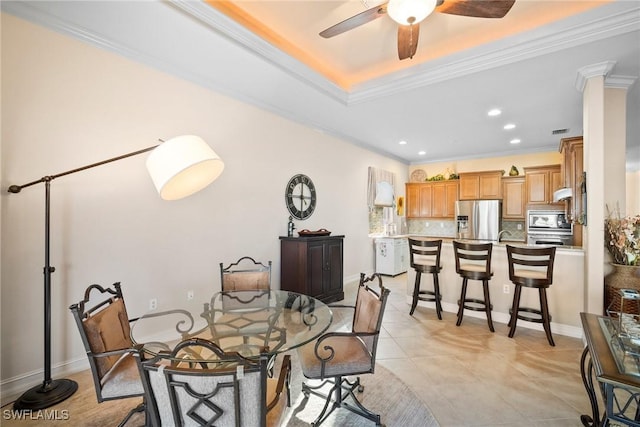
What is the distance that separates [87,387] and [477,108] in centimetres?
526

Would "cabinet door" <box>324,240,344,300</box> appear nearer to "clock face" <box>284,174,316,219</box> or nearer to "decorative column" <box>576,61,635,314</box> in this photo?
"clock face" <box>284,174,316,219</box>

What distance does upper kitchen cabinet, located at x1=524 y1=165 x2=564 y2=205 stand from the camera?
563cm

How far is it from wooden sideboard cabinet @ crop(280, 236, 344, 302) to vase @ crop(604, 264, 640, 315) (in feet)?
10.0

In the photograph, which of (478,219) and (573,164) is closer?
(573,164)

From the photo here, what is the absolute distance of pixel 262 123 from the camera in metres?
3.94

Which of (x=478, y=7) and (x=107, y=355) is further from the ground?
(x=478, y=7)

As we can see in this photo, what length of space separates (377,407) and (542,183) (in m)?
5.93

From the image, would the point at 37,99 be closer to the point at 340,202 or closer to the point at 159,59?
the point at 159,59

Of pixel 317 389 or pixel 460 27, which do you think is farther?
pixel 460 27

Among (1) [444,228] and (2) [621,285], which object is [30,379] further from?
(1) [444,228]

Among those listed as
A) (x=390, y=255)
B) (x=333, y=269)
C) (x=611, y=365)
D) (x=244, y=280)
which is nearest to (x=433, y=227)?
(x=390, y=255)

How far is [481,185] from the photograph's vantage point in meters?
6.48

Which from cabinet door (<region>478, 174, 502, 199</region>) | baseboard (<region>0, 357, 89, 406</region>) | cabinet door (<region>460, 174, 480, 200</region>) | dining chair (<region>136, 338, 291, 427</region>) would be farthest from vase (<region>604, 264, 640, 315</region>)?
baseboard (<region>0, 357, 89, 406</region>)

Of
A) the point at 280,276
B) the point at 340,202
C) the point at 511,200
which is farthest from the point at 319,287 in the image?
the point at 511,200
